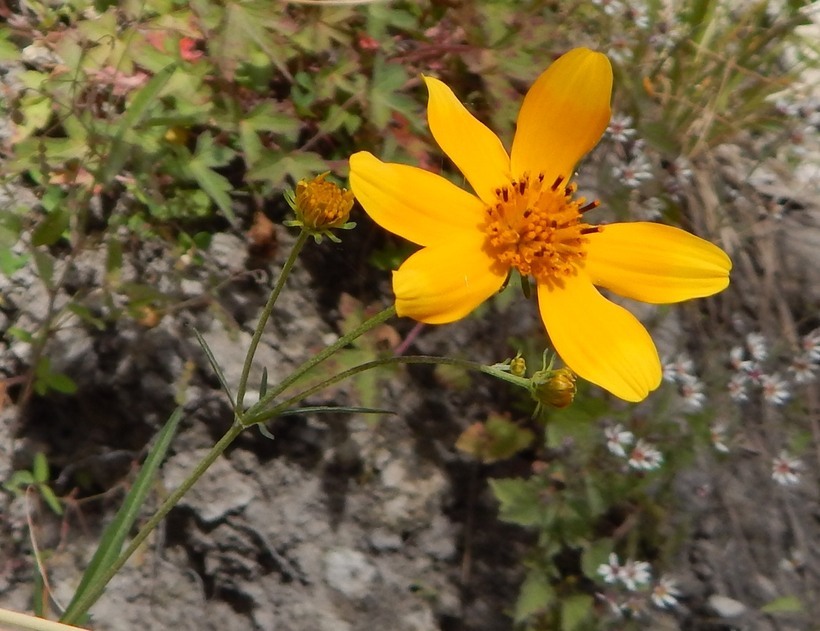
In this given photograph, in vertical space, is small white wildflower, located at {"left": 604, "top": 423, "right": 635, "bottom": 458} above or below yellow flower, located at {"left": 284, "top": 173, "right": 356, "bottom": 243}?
below

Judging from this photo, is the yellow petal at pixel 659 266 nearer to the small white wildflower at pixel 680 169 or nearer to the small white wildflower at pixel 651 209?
the small white wildflower at pixel 651 209

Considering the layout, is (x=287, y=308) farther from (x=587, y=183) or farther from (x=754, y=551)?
(x=754, y=551)

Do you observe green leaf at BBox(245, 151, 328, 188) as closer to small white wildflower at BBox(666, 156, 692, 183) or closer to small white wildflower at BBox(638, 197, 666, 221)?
small white wildflower at BBox(638, 197, 666, 221)

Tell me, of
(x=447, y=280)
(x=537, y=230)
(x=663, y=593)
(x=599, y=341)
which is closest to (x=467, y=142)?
(x=537, y=230)

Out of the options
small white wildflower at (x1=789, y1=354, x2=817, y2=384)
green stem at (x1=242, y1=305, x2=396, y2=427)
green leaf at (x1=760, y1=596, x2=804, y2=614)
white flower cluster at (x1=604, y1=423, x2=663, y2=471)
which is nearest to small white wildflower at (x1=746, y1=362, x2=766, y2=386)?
small white wildflower at (x1=789, y1=354, x2=817, y2=384)

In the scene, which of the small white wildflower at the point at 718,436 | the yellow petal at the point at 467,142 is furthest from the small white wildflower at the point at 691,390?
the yellow petal at the point at 467,142

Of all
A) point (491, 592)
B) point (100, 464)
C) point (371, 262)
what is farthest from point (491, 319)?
point (100, 464)

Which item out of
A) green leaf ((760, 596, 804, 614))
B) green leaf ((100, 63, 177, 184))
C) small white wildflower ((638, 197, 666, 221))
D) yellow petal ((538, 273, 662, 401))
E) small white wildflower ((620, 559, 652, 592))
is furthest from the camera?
green leaf ((760, 596, 804, 614))
